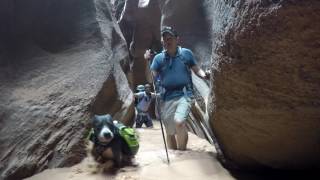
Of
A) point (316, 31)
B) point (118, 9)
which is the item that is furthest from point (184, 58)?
point (118, 9)

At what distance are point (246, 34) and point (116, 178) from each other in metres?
2.17

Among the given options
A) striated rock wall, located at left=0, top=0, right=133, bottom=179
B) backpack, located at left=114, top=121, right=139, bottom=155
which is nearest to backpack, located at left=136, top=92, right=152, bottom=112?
striated rock wall, located at left=0, top=0, right=133, bottom=179

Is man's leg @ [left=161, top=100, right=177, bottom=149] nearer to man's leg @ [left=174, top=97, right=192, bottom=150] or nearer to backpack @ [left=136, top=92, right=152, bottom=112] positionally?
man's leg @ [left=174, top=97, right=192, bottom=150]

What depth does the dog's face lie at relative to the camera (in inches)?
175

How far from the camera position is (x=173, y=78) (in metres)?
5.38

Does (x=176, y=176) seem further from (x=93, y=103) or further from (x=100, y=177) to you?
(x=93, y=103)

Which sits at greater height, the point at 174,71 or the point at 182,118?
the point at 174,71

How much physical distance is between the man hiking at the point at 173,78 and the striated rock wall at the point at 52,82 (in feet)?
3.30

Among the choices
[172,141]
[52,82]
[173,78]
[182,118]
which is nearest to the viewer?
[182,118]

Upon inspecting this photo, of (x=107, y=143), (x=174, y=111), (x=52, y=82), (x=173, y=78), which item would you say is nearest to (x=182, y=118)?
(x=174, y=111)

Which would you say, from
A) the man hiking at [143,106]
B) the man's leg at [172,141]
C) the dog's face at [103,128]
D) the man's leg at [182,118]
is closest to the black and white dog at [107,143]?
the dog's face at [103,128]

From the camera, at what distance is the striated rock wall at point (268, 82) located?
3117mm

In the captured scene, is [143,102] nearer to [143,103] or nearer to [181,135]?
[143,103]

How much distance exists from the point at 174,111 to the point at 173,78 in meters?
0.48
